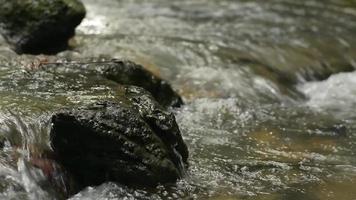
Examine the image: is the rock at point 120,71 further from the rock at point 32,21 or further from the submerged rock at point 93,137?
the rock at point 32,21

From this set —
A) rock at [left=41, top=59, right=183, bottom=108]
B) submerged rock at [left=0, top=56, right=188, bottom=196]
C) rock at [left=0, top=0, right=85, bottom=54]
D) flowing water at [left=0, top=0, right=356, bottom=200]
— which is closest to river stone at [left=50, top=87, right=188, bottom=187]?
submerged rock at [left=0, top=56, right=188, bottom=196]

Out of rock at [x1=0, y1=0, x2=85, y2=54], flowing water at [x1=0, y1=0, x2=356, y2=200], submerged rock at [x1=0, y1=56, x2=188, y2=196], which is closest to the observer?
submerged rock at [x1=0, y1=56, x2=188, y2=196]

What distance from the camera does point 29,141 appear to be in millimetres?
5277

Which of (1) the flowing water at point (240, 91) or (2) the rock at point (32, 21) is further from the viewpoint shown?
(2) the rock at point (32, 21)

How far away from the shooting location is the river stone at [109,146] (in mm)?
5270

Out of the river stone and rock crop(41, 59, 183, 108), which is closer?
the river stone

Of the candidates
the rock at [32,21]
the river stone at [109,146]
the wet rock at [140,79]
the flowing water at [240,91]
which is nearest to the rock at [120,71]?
the wet rock at [140,79]

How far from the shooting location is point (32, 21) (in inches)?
360

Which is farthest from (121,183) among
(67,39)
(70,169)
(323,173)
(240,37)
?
(240,37)

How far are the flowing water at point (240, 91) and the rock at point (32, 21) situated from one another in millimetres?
560

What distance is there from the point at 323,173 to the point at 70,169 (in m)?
2.71

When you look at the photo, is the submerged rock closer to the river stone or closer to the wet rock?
the river stone

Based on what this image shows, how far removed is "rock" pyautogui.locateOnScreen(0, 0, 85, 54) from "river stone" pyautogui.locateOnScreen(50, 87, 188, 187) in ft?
13.1

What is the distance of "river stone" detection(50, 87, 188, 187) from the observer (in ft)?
17.3
